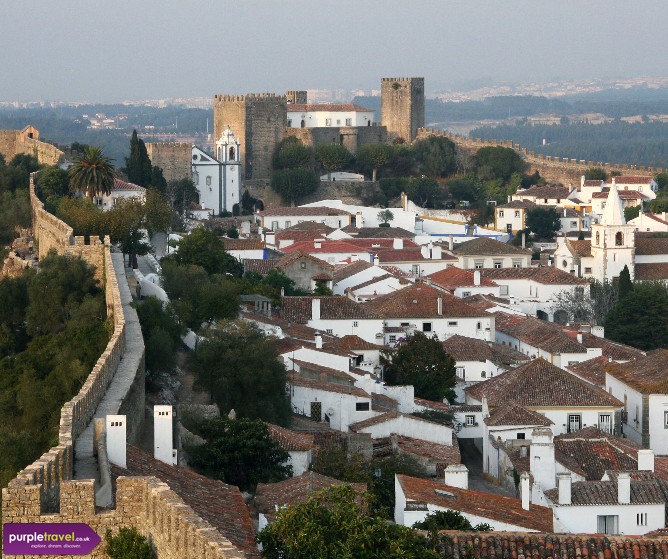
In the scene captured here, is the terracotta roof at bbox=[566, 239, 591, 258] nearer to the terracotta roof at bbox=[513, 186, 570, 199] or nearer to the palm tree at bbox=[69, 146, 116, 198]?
the terracotta roof at bbox=[513, 186, 570, 199]

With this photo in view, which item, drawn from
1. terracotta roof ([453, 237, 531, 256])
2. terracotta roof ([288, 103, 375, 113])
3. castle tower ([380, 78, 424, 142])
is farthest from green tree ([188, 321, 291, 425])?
castle tower ([380, 78, 424, 142])

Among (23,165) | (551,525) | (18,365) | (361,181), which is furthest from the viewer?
(361,181)

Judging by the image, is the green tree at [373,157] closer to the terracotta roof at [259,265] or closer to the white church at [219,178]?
the white church at [219,178]

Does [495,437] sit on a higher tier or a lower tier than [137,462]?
lower

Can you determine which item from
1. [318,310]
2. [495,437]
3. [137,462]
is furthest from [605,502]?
[318,310]

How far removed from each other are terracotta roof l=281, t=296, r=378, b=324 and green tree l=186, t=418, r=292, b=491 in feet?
52.5

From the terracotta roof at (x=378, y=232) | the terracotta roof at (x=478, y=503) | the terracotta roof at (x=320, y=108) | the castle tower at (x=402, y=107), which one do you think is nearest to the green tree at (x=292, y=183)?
the terracotta roof at (x=320, y=108)

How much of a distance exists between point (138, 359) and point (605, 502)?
19.4ft

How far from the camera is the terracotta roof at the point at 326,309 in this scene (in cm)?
3809

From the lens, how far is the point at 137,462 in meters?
15.1

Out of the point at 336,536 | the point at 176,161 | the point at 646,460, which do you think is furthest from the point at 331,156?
the point at 336,536

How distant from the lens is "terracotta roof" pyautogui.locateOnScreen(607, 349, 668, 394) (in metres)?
31.3

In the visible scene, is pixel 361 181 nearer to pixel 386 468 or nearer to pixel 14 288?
pixel 14 288

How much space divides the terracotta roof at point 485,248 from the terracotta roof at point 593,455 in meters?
27.2
